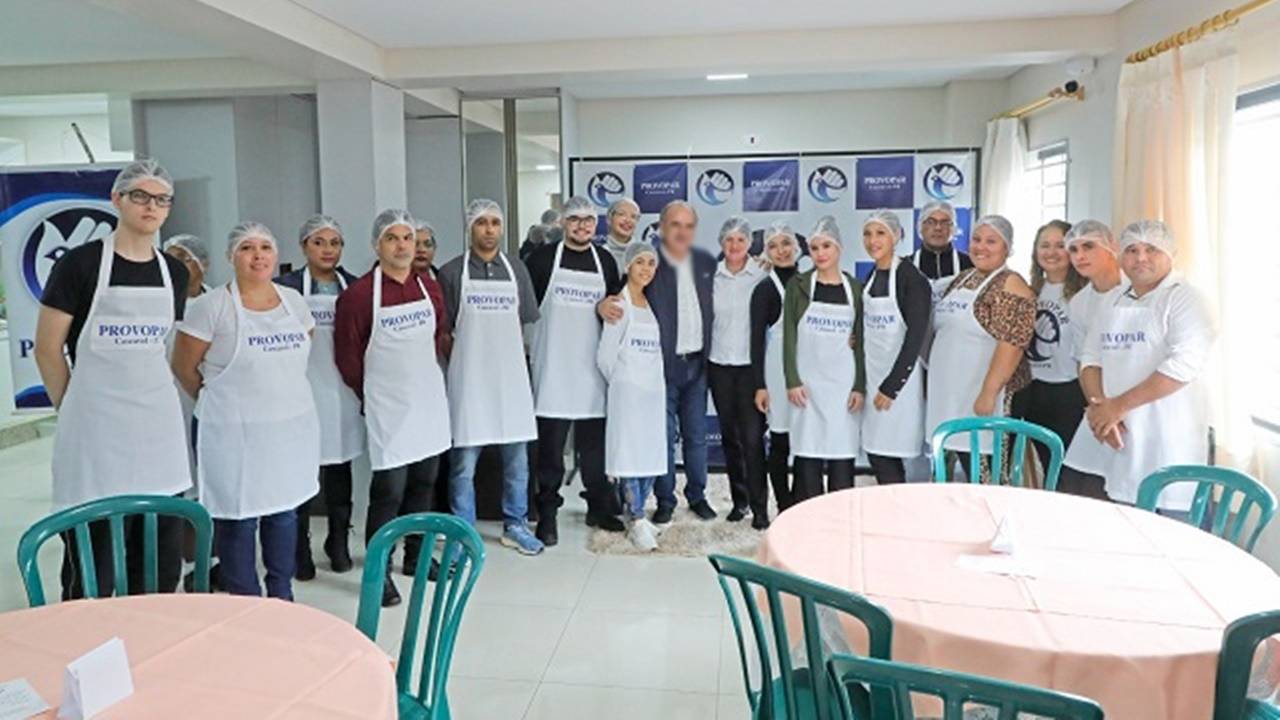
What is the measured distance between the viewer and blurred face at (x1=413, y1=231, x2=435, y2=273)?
418cm

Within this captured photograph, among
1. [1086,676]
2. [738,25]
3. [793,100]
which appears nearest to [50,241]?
[738,25]

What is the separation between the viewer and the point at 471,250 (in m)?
3.88

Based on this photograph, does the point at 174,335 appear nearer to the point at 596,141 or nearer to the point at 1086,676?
the point at 1086,676

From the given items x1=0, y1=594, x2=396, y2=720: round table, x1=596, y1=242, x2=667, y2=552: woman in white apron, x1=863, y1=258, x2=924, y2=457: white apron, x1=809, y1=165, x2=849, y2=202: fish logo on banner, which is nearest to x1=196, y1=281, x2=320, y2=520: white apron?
x1=0, y1=594, x2=396, y2=720: round table

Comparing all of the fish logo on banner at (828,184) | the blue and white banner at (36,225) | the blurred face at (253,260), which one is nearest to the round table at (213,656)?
the blurred face at (253,260)

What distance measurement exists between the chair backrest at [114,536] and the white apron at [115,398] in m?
0.73

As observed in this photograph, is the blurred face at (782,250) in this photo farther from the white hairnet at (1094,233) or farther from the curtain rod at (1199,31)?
the curtain rod at (1199,31)

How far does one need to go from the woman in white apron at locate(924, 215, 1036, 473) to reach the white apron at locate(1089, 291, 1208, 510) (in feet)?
1.26

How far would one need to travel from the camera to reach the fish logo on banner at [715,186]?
533 cm

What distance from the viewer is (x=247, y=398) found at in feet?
9.77

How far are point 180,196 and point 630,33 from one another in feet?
11.6

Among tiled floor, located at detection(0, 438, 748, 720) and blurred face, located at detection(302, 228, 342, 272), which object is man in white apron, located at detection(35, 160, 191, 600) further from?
tiled floor, located at detection(0, 438, 748, 720)

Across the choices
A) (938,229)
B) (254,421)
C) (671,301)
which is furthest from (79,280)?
(938,229)

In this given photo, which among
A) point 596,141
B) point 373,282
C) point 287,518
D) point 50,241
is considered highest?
point 596,141
